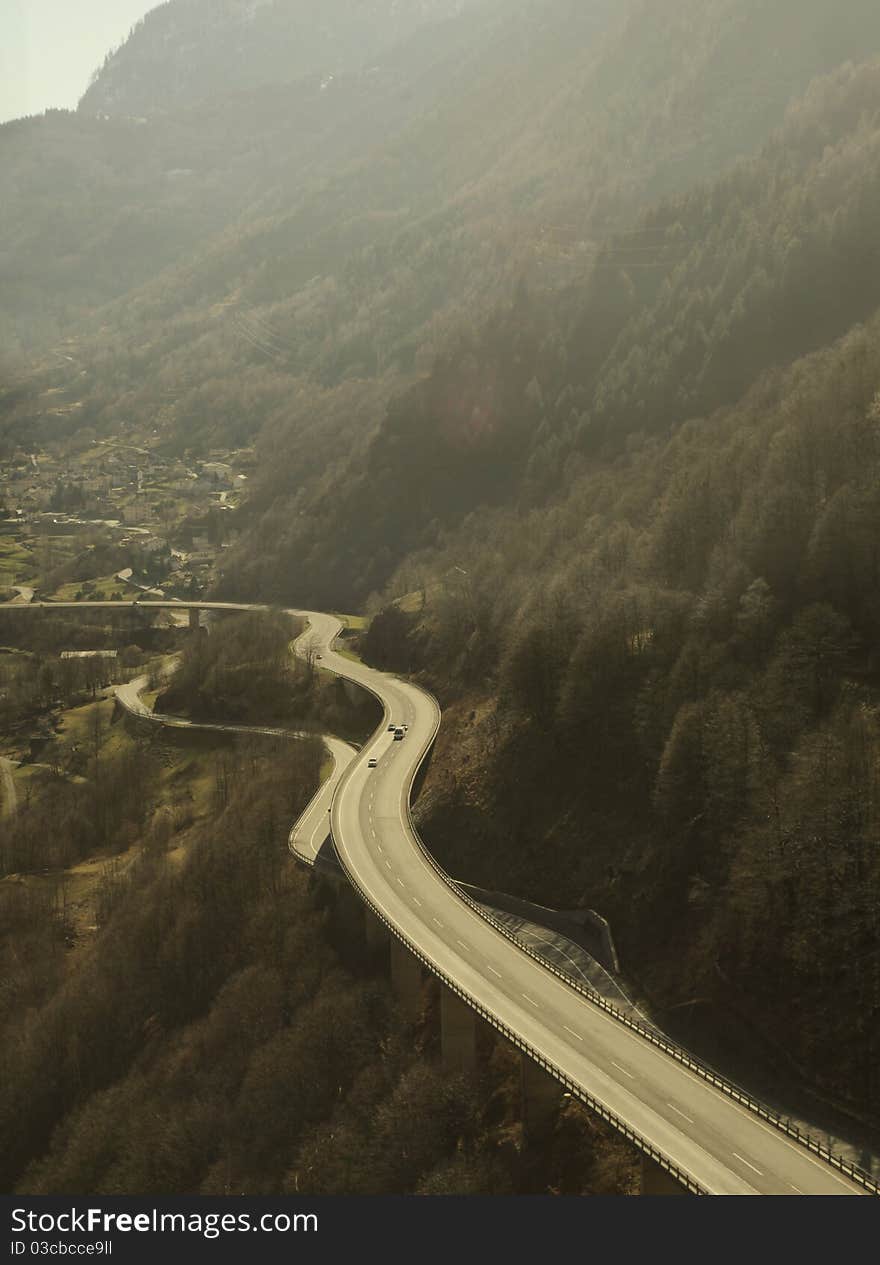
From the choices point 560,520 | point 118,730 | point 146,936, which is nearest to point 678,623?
point 146,936

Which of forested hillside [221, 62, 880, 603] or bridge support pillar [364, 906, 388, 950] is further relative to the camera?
forested hillside [221, 62, 880, 603]

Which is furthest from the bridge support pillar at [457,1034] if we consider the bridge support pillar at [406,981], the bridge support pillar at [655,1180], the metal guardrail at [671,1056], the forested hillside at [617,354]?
the forested hillside at [617,354]

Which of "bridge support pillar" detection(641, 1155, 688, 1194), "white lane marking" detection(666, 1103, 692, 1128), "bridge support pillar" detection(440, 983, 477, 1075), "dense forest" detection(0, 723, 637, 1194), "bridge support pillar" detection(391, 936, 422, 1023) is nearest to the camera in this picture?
"bridge support pillar" detection(641, 1155, 688, 1194)

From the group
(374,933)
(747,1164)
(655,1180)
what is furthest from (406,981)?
(747,1164)

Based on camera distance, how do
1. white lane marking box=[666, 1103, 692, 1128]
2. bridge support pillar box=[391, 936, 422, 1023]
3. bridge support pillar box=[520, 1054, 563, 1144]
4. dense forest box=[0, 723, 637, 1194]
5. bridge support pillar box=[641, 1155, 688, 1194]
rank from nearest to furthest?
bridge support pillar box=[641, 1155, 688, 1194] < white lane marking box=[666, 1103, 692, 1128] < bridge support pillar box=[520, 1054, 563, 1144] < dense forest box=[0, 723, 637, 1194] < bridge support pillar box=[391, 936, 422, 1023]

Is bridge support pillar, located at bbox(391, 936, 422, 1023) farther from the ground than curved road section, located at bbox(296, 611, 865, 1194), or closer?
closer

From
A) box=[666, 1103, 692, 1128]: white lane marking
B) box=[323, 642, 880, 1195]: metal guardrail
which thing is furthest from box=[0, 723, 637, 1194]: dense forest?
box=[323, 642, 880, 1195]: metal guardrail

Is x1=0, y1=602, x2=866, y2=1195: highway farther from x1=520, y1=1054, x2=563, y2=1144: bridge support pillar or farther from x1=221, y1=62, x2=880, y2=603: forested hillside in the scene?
x1=221, y1=62, x2=880, y2=603: forested hillside

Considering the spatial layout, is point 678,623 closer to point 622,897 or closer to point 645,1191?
point 622,897
